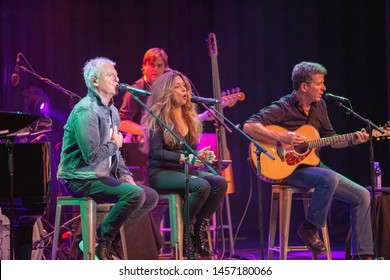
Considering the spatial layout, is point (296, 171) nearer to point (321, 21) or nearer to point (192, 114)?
point (192, 114)

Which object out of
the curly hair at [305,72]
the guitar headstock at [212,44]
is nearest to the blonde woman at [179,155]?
the curly hair at [305,72]

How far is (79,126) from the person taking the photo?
185 inches

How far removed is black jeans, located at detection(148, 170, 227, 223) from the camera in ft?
16.2

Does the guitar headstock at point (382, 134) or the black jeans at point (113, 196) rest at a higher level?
the guitar headstock at point (382, 134)

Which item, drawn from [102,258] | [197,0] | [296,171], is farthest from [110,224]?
[197,0]

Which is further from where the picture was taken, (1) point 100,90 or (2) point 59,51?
(2) point 59,51

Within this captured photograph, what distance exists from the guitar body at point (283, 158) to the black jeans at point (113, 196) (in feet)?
3.63

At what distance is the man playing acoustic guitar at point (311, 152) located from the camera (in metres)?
5.14

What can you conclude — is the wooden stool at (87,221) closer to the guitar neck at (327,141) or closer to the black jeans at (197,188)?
the black jeans at (197,188)

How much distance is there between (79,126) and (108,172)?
0.41 metres

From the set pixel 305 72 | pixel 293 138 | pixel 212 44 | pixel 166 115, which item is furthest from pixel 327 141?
pixel 212 44

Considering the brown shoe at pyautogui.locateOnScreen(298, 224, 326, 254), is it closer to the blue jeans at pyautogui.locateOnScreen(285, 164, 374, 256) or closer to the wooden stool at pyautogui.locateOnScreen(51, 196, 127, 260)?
the blue jeans at pyautogui.locateOnScreen(285, 164, 374, 256)
